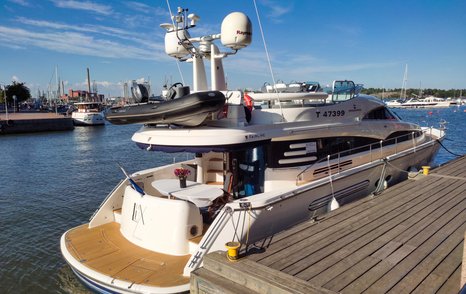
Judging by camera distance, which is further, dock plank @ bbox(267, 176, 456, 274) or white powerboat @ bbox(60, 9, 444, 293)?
white powerboat @ bbox(60, 9, 444, 293)

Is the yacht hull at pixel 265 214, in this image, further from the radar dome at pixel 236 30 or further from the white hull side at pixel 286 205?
the radar dome at pixel 236 30

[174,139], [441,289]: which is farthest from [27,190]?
[441,289]

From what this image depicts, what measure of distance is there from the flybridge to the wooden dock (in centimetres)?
384

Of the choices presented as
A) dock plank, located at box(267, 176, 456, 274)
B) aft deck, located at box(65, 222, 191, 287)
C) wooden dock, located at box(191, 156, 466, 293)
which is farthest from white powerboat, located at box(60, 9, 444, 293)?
dock plank, located at box(267, 176, 456, 274)

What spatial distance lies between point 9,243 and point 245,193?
637 centimetres

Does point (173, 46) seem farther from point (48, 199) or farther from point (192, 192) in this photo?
point (48, 199)

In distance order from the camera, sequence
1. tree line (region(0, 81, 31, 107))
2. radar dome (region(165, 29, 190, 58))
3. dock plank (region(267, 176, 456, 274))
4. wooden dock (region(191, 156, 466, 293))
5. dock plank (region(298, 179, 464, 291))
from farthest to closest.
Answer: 1. tree line (region(0, 81, 31, 107))
2. radar dome (region(165, 29, 190, 58))
3. dock plank (region(267, 176, 456, 274))
4. dock plank (region(298, 179, 464, 291))
5. wooden dock (region(191, 156, 466, 293))

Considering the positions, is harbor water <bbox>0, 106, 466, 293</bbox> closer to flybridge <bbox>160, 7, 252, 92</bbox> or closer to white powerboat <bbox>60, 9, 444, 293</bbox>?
white powerboat <bbox>60, 9, 444, 293</bbox>

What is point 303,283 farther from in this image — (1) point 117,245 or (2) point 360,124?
(2) point 360,124

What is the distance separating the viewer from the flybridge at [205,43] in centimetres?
675

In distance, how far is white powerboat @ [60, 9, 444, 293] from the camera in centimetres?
539

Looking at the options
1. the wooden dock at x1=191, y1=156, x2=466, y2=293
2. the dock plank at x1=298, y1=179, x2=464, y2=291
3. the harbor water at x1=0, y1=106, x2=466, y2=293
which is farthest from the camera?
the harbor water at x1=0, y1=106, x2=466, y2=293

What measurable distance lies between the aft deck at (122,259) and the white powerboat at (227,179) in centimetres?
2

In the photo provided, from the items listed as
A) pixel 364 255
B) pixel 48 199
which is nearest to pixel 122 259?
pixel 364 255
